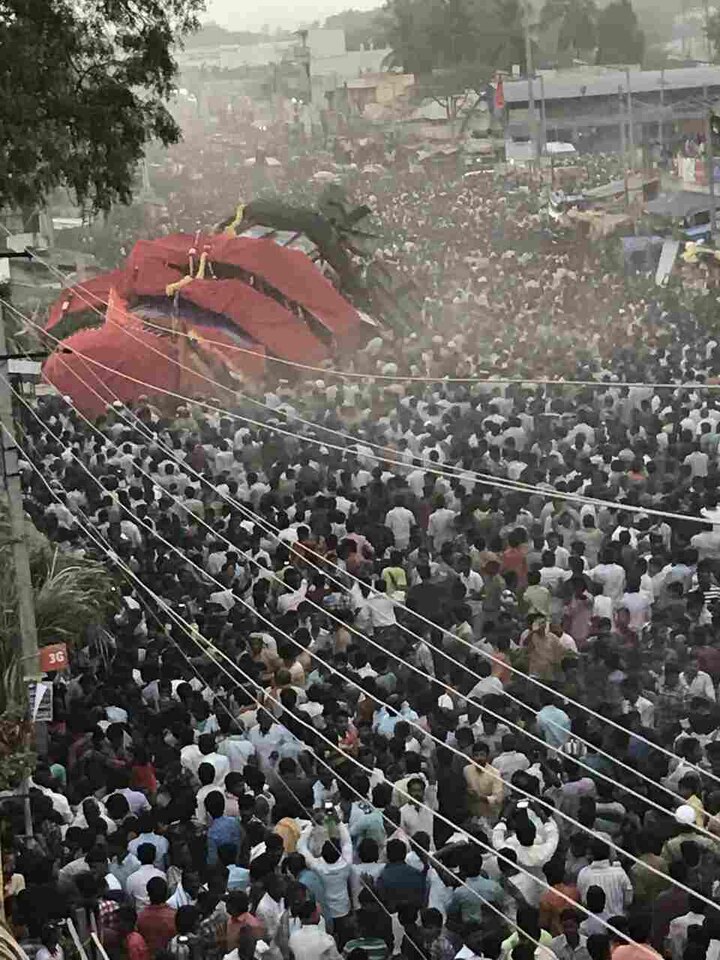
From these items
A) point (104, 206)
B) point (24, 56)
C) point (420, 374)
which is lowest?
point (420, 374)

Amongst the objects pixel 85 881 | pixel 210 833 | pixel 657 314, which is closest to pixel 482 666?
pixel 210 833

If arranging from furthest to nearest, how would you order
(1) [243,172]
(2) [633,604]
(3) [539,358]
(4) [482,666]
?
1. (1) [243,172]
2. (3) [539,358]
3. (2) [633,604]
4. (4) [482,666]

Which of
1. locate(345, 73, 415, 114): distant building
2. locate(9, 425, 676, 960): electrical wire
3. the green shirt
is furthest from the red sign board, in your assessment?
Answer: locate(345, 73, 415, 114): distant building

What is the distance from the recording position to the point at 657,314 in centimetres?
2322

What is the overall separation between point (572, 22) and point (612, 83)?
147 inches

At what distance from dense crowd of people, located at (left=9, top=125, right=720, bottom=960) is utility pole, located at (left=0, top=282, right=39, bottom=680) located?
1.63ft

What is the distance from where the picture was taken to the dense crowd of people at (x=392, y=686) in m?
7.61

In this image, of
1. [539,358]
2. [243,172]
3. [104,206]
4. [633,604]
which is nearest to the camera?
[633,604]

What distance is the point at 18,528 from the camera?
1039 centimetres

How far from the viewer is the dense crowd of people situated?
7.61 meters

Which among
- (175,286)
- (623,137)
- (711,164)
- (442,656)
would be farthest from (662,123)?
(442,656)

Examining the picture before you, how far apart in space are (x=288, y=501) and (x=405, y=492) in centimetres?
89

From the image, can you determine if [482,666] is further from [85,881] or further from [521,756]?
[85,881]

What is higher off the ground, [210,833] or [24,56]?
[24,56]
